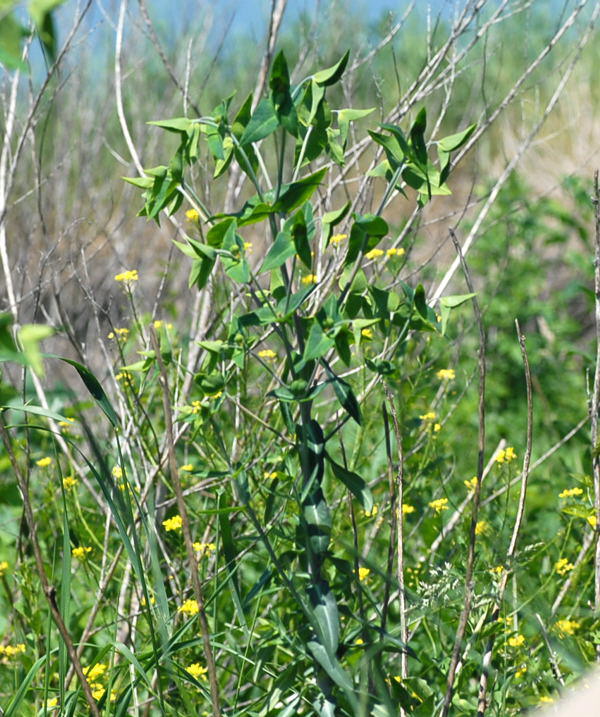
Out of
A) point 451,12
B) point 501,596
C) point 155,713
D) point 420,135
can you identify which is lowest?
point 155,713

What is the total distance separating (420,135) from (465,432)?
2.72 meters

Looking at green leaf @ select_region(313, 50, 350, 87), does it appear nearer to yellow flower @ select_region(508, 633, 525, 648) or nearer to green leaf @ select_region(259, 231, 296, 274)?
green leaf @ select_region(259, 231, 296, 274)

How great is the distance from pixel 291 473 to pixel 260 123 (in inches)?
22.4

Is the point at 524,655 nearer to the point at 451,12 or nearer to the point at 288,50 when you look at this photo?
the point at 451,12

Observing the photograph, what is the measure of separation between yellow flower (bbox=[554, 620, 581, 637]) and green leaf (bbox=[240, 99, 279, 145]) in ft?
3.48

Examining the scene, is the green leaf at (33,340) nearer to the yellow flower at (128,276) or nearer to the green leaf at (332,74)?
the green leaf at (332,74)

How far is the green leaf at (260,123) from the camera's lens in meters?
1.30

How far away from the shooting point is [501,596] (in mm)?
1569

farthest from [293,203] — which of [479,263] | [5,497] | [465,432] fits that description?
[479,263]

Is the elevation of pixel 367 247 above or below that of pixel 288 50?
below

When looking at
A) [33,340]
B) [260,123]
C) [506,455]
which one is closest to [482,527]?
[506,455]

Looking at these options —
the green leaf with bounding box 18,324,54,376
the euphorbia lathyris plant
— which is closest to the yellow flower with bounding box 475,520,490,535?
the euphorbia lathyris plant

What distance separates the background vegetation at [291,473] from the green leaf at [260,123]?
0.07 m

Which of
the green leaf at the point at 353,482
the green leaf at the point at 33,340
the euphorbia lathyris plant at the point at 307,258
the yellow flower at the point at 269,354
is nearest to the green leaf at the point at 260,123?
the euphorbia lathyris plant at the point at 307,258
